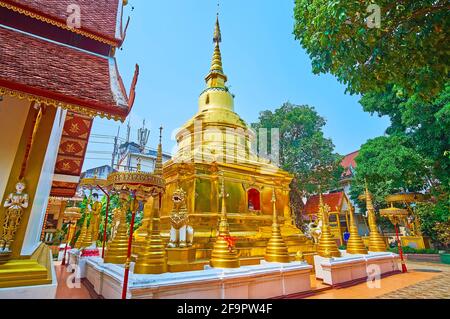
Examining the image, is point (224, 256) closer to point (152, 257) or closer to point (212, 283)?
point (212, 283)

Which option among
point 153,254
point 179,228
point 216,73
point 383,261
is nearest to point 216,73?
point 216,73

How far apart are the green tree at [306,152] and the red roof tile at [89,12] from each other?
50.9 ft

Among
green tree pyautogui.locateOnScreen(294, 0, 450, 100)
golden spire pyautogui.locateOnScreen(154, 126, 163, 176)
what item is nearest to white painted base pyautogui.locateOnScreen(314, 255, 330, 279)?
green tree pyautogui.locateOnScreen(294, 0, 450, 100)

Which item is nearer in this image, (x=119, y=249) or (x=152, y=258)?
(x=152, y=258)

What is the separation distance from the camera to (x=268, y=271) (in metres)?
5.34

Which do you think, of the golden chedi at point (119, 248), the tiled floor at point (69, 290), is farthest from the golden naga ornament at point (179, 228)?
the tiled floor at point (69, 290)

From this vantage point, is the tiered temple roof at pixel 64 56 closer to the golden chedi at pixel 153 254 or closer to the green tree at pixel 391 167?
the golden chedi at pixel 153 254

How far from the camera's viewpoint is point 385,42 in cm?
471

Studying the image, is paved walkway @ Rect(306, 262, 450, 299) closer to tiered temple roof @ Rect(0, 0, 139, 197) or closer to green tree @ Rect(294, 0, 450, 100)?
green tree @ Rect(294, 0, 450, 100)

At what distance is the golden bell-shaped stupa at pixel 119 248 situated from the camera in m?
6.17

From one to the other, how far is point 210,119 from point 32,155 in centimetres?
818

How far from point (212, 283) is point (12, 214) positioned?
334cm
